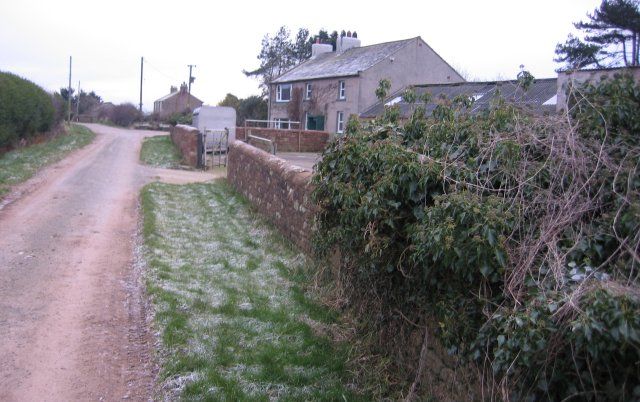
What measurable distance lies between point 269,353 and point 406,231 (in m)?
1.85

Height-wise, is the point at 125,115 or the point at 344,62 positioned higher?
the point at 344,62

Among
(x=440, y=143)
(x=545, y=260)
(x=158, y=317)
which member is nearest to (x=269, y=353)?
(x=158, y=317)

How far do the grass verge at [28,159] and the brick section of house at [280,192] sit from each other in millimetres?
5352

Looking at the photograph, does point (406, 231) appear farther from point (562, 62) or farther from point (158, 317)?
point (562, 62)

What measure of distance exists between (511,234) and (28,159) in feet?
67.1

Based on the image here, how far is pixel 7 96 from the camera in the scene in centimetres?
2161

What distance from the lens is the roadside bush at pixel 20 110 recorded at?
21.3 metres

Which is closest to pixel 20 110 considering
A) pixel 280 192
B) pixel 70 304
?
pixel 280 192

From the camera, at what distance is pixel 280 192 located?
32.6 feet

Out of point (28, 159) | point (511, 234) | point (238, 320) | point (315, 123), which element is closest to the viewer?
point (511, 234)

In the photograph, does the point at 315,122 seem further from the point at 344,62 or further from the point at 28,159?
the point at 28,159

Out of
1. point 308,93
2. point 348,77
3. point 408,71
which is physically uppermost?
point 408,71

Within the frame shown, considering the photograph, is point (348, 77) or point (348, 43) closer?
point (348, 77)

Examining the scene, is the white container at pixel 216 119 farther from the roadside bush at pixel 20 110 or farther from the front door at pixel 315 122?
the front door at pixel 315 122
